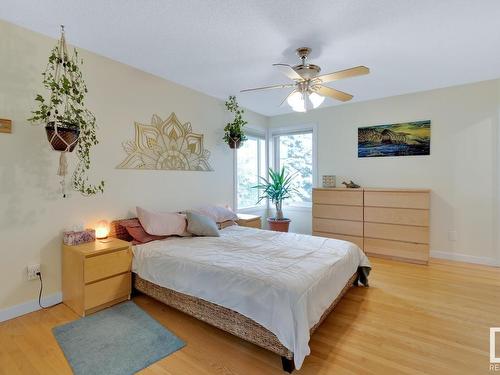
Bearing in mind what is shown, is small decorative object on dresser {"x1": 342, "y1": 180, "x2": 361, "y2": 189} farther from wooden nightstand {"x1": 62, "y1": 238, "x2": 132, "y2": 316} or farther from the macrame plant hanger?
the macrame plant hanger

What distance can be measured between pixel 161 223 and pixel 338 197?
2736 millimetres

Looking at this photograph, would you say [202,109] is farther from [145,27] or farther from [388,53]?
[388,53]

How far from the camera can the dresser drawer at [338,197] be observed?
4.02m

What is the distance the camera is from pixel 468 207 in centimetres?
365

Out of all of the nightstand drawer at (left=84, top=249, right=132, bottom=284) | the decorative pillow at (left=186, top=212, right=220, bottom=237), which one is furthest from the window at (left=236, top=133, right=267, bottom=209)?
the nightstand drawer at (left=84, top=249, right=132, bottom=284)

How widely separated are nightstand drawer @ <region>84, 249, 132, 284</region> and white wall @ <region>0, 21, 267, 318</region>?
53 centimetres

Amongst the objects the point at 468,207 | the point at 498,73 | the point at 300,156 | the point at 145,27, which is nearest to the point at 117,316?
the point at 145,27

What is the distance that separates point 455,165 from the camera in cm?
371

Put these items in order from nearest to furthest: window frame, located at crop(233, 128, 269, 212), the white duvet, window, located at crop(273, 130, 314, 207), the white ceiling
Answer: the white duvet < the white ceiling < window frame, located at crop(233, 128, 269, 212) < window, located at crop(273, 130, 314, 207)

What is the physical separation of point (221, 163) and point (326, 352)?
10.1 feet

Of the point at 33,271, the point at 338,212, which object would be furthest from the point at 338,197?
the point at 33,271

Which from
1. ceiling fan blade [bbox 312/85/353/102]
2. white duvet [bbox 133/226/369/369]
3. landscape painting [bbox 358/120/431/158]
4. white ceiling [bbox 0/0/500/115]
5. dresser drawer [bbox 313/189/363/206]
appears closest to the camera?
white duvet [bbox 133/226/369/369]

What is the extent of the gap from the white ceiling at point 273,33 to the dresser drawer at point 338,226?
2124 millimetres

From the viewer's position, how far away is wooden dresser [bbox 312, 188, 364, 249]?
13.2ft
